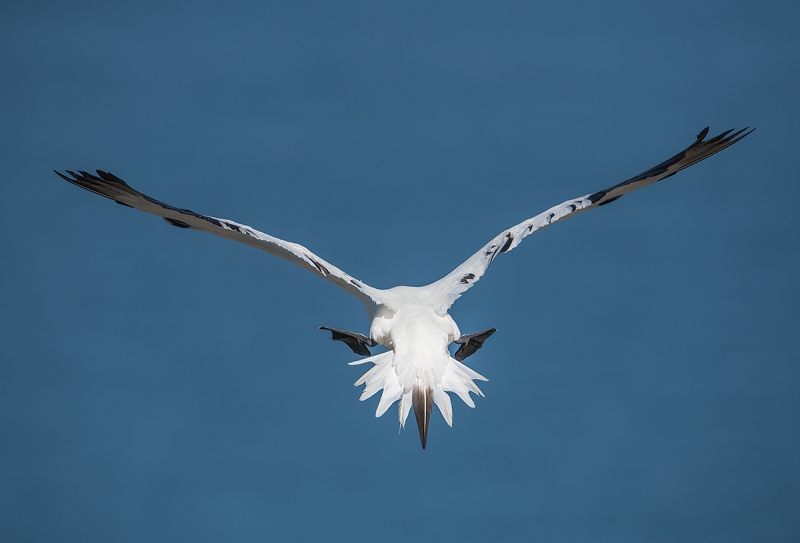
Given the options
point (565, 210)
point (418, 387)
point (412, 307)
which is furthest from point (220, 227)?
point (565, 210)

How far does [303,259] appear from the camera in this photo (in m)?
6.43

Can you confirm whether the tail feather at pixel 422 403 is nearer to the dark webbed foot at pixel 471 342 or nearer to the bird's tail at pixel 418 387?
the bird's tail at pixel 418 387

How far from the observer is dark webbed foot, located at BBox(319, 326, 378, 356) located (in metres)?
7.06

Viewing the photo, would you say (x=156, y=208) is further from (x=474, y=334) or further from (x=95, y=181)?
(x=474, y=334)

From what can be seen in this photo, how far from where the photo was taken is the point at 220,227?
627 centimetres

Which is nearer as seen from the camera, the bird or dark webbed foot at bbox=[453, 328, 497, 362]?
the bird

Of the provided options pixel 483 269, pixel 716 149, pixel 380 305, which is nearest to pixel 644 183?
pixel 716 149

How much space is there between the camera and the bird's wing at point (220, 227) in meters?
6.11

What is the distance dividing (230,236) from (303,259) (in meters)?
0.51

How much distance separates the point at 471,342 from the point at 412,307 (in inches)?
37.3

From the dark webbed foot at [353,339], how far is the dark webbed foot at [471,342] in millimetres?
696

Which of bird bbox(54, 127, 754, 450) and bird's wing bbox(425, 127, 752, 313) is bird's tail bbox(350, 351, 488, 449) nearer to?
bird bbox(54, 127, 754, 450)

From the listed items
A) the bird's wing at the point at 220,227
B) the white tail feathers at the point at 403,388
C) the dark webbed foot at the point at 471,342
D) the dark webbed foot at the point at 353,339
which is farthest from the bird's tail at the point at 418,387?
the dark webbed foot at the point at 471,342

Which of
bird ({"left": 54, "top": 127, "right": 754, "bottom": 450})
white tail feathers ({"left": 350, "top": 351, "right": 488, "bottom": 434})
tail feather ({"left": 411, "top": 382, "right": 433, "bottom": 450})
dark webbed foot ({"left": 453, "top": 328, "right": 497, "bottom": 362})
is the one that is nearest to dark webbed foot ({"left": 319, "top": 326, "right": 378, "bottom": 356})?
bird ({"left": 54, "top": 127, "right": 754, "bottom": 450})
